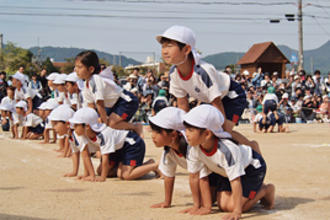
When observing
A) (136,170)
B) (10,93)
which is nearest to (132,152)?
(136,170)

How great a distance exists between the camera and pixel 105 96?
296 inches

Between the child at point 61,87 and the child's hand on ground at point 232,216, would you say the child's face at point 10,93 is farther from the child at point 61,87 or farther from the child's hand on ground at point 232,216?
the child's hand on ground at point 232,216

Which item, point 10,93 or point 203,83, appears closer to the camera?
point 203,83

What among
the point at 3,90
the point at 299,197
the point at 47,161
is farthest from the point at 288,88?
the point at 299,197

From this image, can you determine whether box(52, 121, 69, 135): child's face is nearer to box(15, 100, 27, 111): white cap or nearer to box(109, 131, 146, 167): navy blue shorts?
box(109, 131, 146, 167): navy blue shorts

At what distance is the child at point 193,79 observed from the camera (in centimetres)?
484

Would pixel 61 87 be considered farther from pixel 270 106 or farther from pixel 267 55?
pixel 267 55

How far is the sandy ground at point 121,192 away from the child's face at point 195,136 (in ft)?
2.44

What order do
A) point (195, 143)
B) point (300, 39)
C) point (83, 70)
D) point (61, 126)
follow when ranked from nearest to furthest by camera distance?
point (195, 143) → point (83, 70) → point (61, 126) → point (300, 39)

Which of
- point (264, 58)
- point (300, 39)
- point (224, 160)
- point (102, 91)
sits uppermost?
point (300, 39)

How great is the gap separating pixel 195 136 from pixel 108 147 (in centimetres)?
249

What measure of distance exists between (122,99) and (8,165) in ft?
7.60

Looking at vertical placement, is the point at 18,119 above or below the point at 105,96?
below

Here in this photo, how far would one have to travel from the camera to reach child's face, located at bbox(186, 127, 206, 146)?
4262 mm
